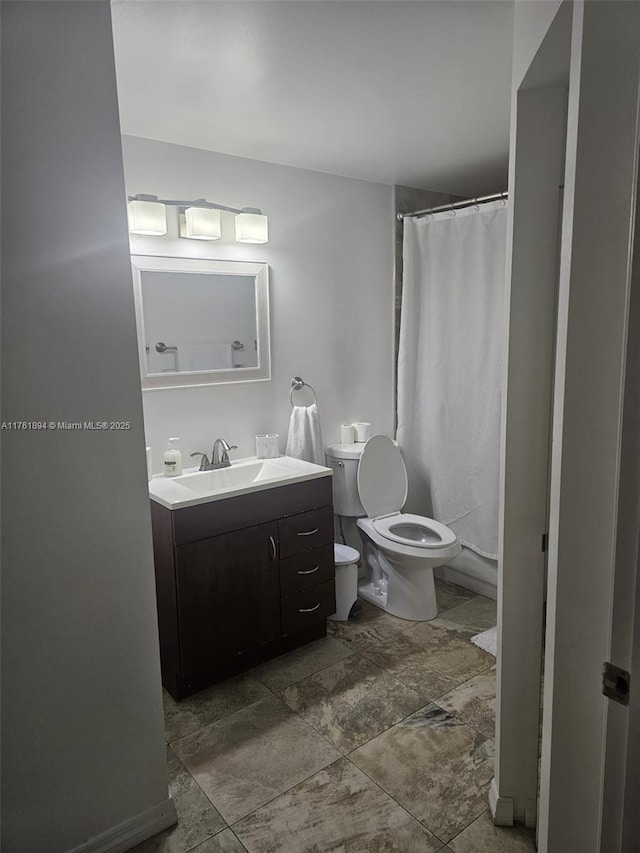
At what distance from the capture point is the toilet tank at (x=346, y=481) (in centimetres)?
326

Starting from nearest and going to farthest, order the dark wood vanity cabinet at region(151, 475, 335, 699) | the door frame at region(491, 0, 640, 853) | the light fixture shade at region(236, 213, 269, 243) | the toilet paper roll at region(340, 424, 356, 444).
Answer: the door frame at region(491, 0, 640, 853) < the dark wood vanity cabinet at region(151, 475, 335, 699) < the light fixture shade at region(236, 213, 269, 243) < the toilet paper roll at region(340, 424, 356, 444)

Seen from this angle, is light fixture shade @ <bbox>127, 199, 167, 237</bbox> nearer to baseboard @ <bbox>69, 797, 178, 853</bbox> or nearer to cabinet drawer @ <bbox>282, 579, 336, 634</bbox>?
cabinet drawer @ <bbox>282, 579, 336, 634</bbox>

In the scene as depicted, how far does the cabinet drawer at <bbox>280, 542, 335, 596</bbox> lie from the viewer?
2.68 metres

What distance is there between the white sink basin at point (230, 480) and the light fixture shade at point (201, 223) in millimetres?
1113

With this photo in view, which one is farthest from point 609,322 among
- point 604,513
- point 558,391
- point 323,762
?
point 323,762

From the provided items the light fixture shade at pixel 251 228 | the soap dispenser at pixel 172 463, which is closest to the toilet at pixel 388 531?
the soap dispenser at pixel 172 463

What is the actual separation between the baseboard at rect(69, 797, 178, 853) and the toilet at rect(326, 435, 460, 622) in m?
1.57

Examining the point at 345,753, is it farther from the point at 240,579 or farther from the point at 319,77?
the point at 319,77

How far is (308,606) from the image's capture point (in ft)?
9.14

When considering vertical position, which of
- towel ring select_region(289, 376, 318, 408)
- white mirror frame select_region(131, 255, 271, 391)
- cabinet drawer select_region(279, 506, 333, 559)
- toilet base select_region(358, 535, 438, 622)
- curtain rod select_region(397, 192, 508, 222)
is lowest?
toilet base select_region(358, 535, 438, 622)

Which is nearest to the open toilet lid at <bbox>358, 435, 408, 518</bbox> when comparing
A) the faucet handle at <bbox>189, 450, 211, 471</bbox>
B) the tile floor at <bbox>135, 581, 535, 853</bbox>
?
the tile floor at <bbox>135, 581, 535, 853</bbox>

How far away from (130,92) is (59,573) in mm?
1667

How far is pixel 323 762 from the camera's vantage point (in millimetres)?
2080

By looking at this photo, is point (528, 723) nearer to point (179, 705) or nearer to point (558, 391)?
point (558, 391)
